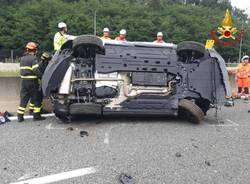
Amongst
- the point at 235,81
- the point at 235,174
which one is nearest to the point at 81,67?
the point at 235,174

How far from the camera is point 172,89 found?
672 centimetres

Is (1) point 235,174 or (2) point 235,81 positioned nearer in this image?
(1) point 235,174

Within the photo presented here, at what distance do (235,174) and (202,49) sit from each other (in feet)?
10.1

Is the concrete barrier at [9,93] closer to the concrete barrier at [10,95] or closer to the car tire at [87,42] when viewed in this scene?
the concrete barrier at [10,95]

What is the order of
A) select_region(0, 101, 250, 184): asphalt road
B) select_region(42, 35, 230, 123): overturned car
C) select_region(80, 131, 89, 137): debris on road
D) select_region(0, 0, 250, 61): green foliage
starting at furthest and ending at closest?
1. select_region(0, 0, 250, 61): green foliage
2. select_region(42, 35, 230, 123): overturned car
3. select_region(80, 131, 89, 137): debris on road
4. select_region(0, 101, 250, 184): asphalt road

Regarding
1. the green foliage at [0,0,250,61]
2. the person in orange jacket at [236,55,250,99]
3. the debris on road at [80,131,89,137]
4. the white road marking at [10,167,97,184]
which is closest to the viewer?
the white road marking at [10,167,97,184]

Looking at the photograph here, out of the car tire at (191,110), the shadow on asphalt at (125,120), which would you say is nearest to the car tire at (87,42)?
the shadow on asphalt at (125,120)

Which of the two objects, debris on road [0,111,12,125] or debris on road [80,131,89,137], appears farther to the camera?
debris on road [0,111,12,125]

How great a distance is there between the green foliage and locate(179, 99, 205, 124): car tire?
42.0 metres

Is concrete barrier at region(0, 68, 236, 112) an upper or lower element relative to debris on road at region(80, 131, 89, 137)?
upper

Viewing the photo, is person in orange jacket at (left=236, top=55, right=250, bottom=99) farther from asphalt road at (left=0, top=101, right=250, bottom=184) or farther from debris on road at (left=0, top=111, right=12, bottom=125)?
debris on road at (left=0, top=111, right=12, bottom=125)

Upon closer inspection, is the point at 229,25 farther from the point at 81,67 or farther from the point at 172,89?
the point at 81,67

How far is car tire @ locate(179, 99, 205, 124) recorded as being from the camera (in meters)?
6.64

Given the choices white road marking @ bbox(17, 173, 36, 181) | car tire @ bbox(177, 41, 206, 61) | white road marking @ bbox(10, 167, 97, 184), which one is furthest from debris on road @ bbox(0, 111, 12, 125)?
car tire @ bbox(177, 41, 206, 61)
